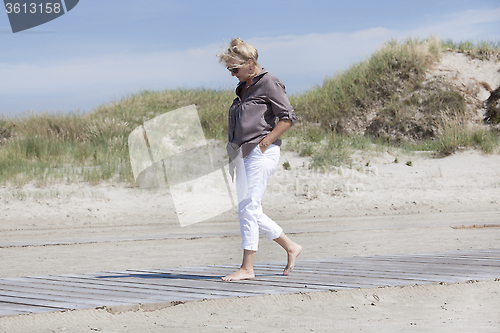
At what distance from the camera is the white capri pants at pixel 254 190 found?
3.87 metres

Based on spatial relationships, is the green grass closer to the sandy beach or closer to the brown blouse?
the sandy beach

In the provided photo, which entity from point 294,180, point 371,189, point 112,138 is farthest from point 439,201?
point 112,138

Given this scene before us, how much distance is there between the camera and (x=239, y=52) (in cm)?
383

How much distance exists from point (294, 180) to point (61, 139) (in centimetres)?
758

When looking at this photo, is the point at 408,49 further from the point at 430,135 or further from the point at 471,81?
the point at 430,135

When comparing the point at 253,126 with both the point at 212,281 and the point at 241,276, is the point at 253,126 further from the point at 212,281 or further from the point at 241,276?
the point at 212,281

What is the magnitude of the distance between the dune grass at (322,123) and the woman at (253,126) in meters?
7.45

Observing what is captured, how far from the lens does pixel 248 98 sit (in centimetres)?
388

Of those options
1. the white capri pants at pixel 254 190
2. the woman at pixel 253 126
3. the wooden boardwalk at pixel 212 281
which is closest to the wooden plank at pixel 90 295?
the wooden boardwalk at pixel 212 281

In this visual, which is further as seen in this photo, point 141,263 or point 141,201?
point 141,201

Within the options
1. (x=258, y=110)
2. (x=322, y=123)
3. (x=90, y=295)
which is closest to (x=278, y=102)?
(x=258, y=110)

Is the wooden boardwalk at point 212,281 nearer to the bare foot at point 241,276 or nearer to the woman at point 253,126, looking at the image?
the bare foot at point 241,276

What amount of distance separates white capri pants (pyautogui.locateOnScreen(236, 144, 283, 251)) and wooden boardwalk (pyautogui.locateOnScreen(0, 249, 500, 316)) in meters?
0.47

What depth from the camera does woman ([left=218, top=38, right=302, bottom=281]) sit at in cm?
382
